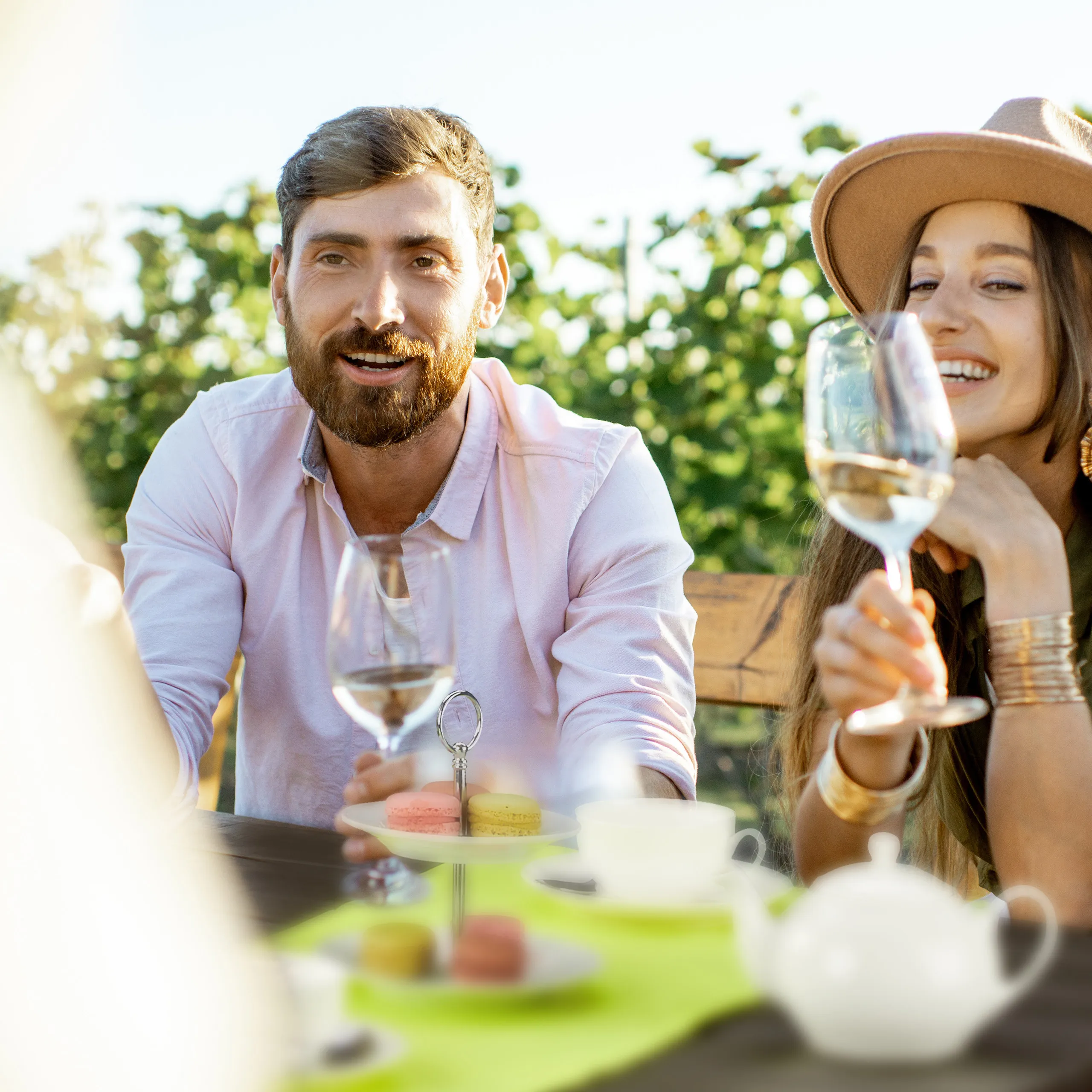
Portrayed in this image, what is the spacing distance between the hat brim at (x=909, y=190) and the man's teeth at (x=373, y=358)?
0.80 meters

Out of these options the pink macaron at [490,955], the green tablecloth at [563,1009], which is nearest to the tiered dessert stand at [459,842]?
the green tablecloth at [563,1009]

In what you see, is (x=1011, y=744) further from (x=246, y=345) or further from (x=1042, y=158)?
(x=246, y=345)

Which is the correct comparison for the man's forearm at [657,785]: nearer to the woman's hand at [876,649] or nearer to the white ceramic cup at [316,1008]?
the woman's hand at [876,649]

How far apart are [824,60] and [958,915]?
3449mm

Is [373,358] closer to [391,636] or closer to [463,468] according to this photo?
[463,468]

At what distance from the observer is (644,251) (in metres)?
3.95

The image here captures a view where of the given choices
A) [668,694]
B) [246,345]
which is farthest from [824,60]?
[668,694]

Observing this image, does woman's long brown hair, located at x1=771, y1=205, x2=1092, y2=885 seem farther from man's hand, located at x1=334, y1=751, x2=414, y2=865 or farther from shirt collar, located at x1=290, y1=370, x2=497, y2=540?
man's hand, located at x1=334, y1=751, x2=414, y2=865

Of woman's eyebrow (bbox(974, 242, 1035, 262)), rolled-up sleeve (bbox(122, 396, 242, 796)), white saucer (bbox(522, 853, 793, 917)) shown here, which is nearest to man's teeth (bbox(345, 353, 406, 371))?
rolled-up sleeve (bbox(122, 396, 242, 796))

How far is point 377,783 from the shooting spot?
157cm

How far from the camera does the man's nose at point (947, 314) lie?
76.9 inches

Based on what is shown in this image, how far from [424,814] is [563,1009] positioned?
0.52 m

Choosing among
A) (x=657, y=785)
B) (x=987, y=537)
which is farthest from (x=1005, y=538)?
(x=657, y=785)

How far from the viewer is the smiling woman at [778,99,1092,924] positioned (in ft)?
5.50
